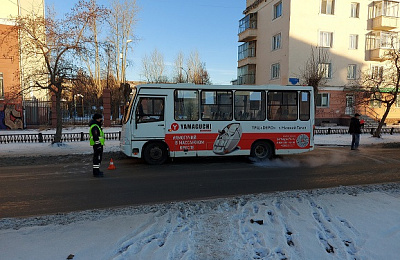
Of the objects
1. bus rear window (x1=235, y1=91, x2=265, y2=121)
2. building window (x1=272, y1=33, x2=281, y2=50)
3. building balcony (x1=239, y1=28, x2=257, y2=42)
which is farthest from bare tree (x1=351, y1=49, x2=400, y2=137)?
building balcony (x1=239, y1=28, x2=257, y2=42)

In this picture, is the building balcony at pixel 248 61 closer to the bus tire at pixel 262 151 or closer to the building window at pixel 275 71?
the building window at pixel 275 71

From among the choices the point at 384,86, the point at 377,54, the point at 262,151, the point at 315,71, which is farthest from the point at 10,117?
the point at 377,54

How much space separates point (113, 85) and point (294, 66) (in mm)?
22186

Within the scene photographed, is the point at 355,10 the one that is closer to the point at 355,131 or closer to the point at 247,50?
the point at 247,50

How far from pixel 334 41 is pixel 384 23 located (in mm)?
5503

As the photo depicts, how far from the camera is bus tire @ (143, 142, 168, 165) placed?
962 cm

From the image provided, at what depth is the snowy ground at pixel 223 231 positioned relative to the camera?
344 centimetres

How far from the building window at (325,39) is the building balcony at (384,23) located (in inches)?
202

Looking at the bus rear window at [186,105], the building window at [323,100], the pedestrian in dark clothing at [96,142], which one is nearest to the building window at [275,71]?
the building window at [323,100]

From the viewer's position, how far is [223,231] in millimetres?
4020

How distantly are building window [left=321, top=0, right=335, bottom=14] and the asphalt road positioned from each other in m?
23.5

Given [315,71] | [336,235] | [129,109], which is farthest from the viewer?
[315,71]

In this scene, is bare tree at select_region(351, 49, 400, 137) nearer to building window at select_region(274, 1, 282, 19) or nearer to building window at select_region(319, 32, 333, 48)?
building window at select_region(319, 32, 333, 48)

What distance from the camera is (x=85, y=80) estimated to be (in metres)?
14.5
